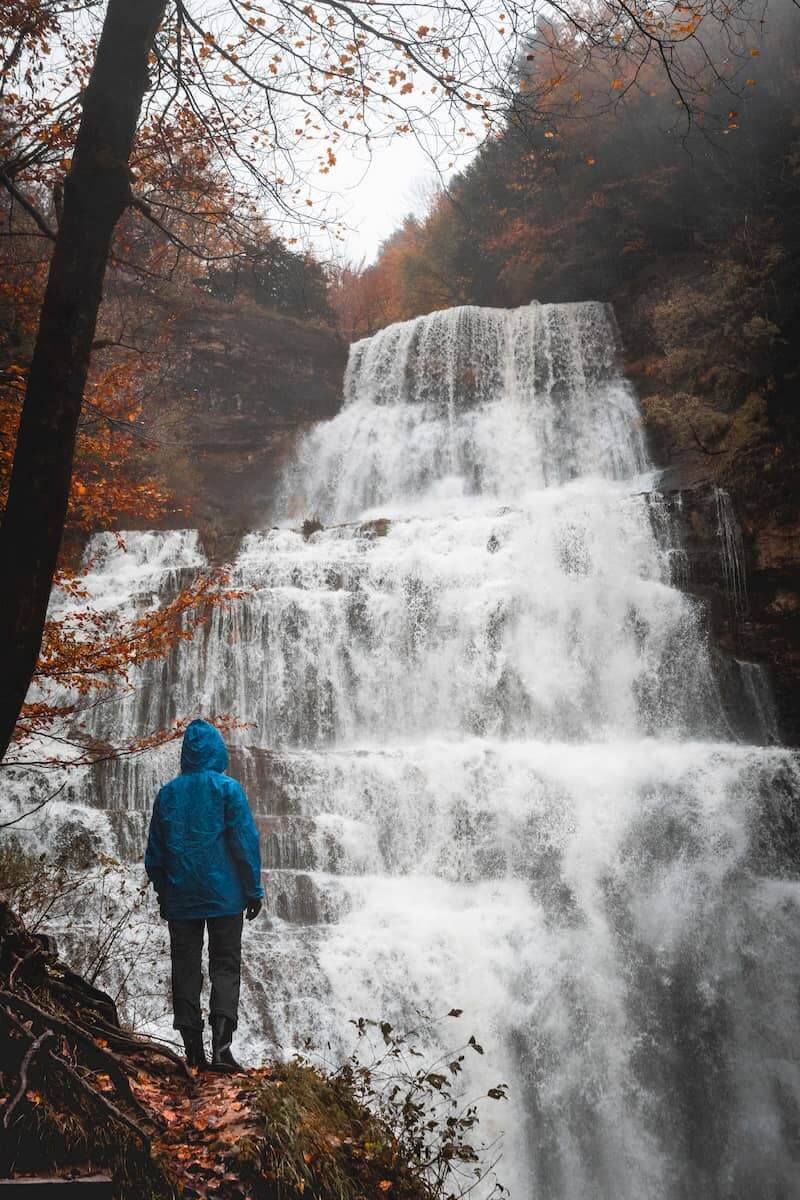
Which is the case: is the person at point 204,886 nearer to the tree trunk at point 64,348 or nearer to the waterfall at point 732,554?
the tree trunk at point 64,348

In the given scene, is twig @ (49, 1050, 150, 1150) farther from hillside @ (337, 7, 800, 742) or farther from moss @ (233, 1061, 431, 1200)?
hillside @ (337, 7, 800, 742)

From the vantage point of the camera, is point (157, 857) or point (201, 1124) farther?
point (157, 857)

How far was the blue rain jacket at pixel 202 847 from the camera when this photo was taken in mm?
3555

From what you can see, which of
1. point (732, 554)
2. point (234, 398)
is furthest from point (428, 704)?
point (234, 398)

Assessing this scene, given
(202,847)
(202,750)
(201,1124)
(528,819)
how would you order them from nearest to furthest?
1. (201,1124)
2. (202,847)
3. (202,750)
4. (528,819)

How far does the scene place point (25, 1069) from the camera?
90.5 inches

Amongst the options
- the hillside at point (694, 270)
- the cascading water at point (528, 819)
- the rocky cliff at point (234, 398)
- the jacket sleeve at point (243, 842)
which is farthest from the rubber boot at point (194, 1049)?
the rocky cliff at point (234, 398)

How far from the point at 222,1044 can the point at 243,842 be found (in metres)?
0.83

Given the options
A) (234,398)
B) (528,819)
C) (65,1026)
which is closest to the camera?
(65,1026)

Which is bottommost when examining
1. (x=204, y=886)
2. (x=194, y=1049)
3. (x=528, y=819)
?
(x=194, y=1049)

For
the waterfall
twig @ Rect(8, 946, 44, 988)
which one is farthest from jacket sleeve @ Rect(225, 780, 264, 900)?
the waterfall

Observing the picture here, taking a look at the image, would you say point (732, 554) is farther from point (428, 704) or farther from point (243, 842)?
point (243, 842)

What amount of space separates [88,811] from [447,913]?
3595mm

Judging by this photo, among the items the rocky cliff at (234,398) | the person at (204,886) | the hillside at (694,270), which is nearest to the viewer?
the person at (204,886)
